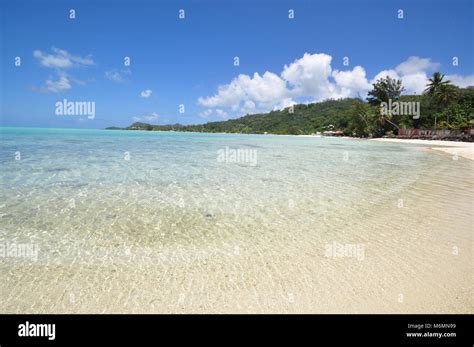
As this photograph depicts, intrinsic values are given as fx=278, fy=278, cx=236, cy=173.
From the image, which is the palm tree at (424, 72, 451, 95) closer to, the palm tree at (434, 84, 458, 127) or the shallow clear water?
the palm tree at (434, 84, 458, 127)

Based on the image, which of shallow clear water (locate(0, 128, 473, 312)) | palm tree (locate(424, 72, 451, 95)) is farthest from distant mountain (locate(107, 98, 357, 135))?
shallow clear water (locate(0, 128, 473, 312))

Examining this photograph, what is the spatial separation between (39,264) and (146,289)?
6.36 ft

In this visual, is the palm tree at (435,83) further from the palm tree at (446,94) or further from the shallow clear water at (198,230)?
the shallow clear water at (198,230)

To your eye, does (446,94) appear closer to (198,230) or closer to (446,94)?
(446,94)

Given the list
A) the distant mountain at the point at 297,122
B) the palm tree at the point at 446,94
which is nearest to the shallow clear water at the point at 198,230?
the palm tree at the point at 446,94

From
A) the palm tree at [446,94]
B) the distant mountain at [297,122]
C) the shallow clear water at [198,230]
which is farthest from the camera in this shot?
the distant mountain at [297,122]

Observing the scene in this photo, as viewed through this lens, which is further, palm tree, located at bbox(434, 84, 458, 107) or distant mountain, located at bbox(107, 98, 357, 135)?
distant mountain, located at bbox(107, 98, 357, 135)

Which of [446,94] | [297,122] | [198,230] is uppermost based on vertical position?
[297,122]

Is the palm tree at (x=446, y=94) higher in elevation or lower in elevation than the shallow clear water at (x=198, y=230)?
higher

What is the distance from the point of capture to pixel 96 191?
28.9 feet

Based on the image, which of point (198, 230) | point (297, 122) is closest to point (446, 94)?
point (198, 230)
